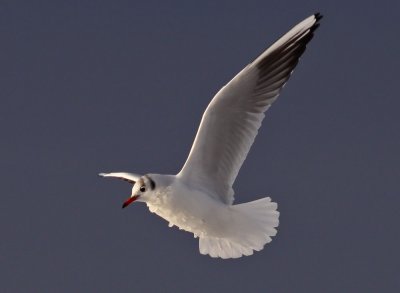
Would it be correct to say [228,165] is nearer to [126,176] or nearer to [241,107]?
[241,107]

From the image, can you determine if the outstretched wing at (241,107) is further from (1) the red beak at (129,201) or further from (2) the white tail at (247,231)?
(1) the red beak at (129,201)

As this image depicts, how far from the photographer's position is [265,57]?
10.8 metres

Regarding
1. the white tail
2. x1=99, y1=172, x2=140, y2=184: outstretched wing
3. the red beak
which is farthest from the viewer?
x1=99, y1=172, x2=140, y2=184: outstretched wing

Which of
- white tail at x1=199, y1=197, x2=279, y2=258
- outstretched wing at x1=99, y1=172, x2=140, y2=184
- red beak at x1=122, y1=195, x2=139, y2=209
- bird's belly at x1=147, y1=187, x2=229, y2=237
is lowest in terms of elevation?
white tail at x1=199, y1=197, x2=279, y2=258

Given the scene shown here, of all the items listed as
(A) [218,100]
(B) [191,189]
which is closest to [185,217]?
(B) [191,189]

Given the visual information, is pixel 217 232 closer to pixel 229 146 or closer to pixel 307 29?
pixel 229 146

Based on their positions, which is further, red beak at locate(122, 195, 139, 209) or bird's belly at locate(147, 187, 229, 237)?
red beak at locate(122, 195, 139, 209)

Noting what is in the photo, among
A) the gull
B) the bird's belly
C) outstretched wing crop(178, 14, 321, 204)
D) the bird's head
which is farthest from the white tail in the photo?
the bird's head

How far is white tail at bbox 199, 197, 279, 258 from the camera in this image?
10891 millimetres

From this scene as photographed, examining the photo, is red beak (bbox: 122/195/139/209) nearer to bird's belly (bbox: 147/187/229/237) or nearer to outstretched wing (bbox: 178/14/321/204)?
bird's belly (bbox: 147/187/229/237)

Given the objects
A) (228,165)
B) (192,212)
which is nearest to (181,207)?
(192,212)

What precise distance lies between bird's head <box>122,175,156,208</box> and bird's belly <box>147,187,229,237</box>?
9 centimetres

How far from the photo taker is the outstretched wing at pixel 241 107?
10.6 meters

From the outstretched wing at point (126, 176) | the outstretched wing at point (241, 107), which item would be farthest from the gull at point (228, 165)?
the outstretched wing at point (126, 176)
